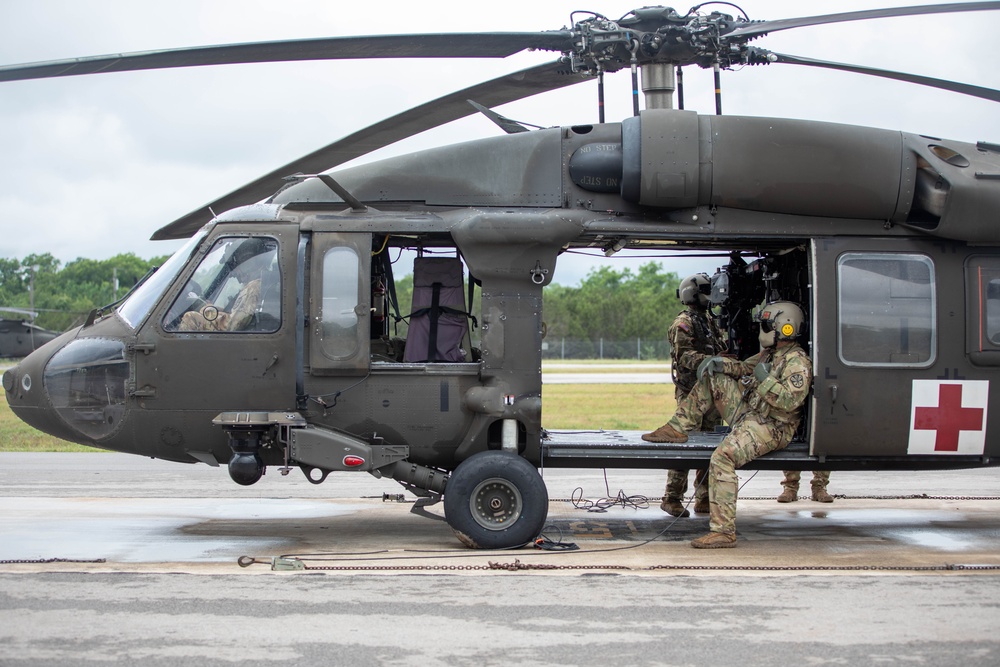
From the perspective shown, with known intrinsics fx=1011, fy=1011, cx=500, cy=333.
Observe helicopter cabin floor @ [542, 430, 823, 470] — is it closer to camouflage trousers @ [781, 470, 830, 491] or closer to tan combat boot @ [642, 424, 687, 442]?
tan combat boot @ [642, 424, 687, 442]

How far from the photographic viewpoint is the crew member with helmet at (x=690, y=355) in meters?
9.25

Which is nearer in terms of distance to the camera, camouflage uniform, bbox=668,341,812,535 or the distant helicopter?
camouflage uniform, bbox=668,341,812,535

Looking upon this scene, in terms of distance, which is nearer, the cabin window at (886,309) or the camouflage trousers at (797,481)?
the cabin window at (886,309)

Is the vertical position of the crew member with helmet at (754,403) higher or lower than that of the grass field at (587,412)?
higher

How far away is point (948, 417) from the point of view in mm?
7934

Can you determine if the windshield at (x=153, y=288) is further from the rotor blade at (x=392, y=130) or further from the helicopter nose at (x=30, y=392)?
the helicopter nose at (x=30, y=392)

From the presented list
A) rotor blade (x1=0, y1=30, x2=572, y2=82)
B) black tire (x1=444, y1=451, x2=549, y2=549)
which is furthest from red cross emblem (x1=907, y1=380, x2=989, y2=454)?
rotor blade (x1=0, y1=30, x2=572, y2=82)

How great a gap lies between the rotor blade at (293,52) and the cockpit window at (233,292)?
1510mm

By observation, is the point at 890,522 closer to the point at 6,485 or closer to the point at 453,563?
the point at 453,563

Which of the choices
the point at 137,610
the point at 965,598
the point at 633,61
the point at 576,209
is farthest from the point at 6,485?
the point at 965,598

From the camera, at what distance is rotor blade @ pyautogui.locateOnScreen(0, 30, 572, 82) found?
664 centimetres

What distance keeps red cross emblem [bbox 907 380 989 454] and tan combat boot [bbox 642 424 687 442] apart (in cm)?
178

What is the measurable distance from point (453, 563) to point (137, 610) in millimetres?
2188

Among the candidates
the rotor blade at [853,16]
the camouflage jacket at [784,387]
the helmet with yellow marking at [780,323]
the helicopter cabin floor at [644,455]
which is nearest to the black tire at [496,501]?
the helicopter cabin floor at [644,455]
